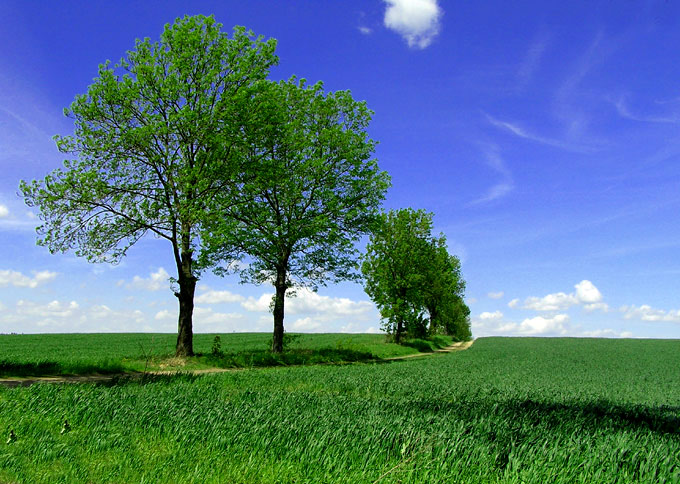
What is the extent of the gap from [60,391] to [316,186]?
21.8 meters

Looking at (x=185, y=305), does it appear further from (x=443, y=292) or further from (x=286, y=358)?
(x=443, y=292)

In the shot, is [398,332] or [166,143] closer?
[166,143]

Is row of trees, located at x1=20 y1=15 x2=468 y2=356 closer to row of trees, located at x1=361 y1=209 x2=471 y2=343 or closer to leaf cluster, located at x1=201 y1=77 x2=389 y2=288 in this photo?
leaf cluster, located at x1=201 y1=77 x2=389 y2=288

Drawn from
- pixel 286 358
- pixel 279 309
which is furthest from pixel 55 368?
pixel 279 309

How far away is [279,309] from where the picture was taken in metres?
30.7

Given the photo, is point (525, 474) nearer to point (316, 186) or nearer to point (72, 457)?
point (72, 457)

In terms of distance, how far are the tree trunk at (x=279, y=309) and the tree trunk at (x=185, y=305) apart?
6117 millimetres

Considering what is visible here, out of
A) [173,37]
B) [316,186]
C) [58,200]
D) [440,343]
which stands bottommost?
[440,343]

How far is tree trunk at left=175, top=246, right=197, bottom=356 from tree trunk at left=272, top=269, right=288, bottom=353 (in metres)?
6.12

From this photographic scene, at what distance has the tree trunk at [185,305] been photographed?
25.7 meters

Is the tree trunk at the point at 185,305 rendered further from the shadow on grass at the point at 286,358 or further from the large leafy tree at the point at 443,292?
the large leafy tree at the point at 443,292

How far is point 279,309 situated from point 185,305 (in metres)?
6.81

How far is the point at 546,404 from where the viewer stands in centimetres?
1189

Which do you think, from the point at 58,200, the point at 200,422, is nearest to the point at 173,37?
the point at 58,200
